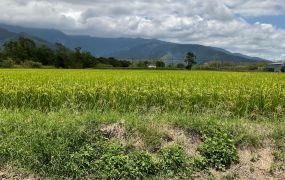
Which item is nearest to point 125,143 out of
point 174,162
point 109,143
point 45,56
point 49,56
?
point 109,143

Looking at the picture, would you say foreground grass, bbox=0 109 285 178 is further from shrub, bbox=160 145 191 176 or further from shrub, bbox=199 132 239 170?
shrub, bbox=199 132 239 170

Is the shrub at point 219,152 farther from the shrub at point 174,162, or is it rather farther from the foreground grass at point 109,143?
the shrub at point 174,162

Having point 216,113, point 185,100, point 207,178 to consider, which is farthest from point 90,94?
point 207,178

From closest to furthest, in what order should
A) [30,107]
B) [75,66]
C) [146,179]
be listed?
[146,179], [30,107], [75,66]

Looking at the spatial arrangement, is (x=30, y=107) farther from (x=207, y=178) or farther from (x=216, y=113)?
(x=207, y=178)

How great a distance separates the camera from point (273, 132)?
740 cm

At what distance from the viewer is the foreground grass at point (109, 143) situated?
637 centimetres

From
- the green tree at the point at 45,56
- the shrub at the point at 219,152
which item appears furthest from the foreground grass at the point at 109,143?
the green tree at the point at 45,56

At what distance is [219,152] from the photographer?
670 centimetres

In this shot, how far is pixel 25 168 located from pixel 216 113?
162 inches

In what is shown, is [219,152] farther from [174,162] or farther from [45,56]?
[45,56]

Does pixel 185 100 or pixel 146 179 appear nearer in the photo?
pixel 146 179

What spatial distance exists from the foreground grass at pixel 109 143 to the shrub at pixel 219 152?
0.17m

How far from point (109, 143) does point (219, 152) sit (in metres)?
1.80
